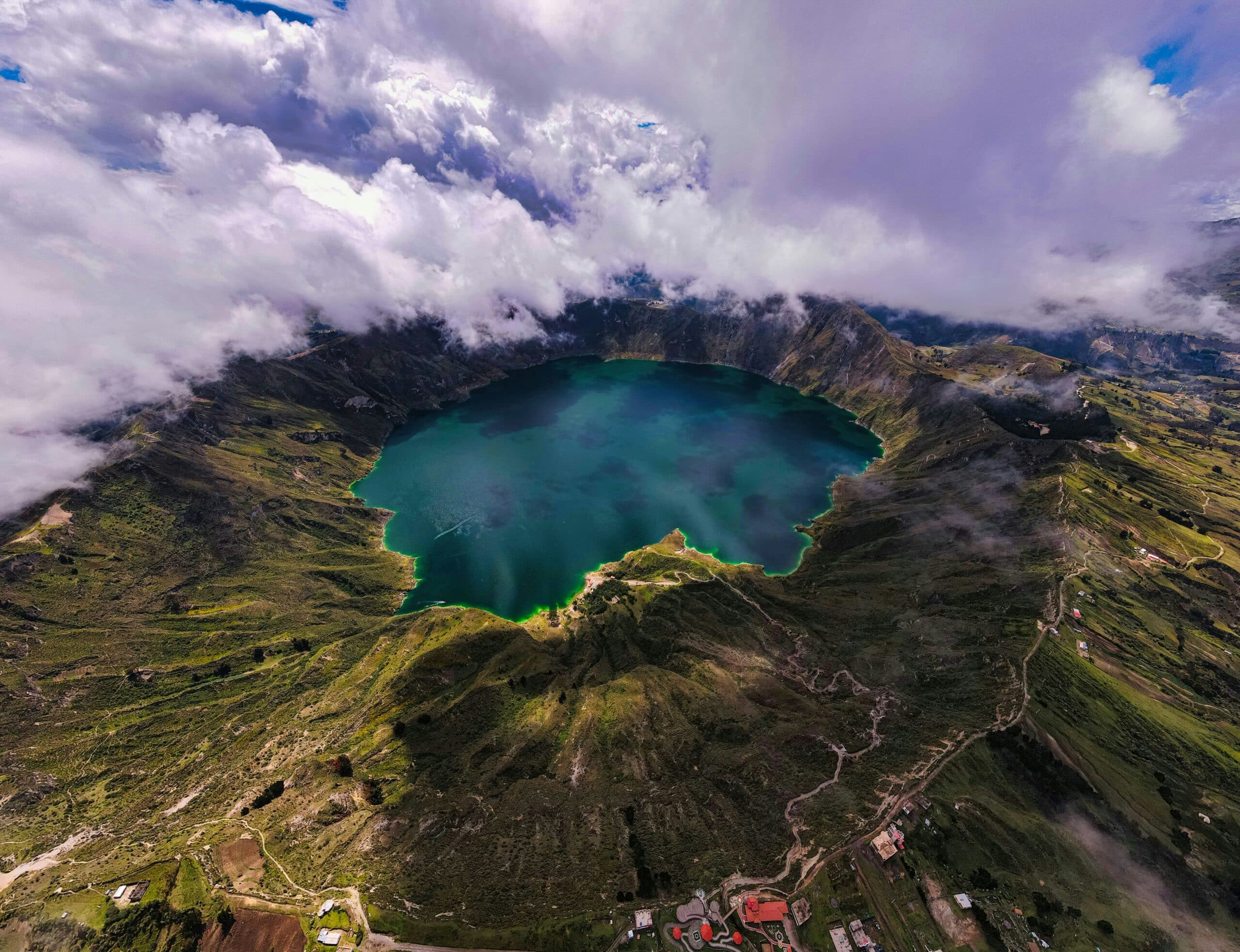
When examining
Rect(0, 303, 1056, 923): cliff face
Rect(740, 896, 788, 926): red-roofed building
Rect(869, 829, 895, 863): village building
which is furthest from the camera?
Rect(0, 303, 1056, 923): cliff face

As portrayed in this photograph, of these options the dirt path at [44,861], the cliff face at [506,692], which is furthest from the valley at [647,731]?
the cliff face at [506,692]

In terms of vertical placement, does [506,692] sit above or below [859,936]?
below

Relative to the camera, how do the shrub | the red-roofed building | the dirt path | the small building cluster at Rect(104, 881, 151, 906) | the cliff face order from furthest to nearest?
the shrub
the dirt path
the cliff face
the small building cluster at Rect(104, 881, 151, 906)
the red-roofed building

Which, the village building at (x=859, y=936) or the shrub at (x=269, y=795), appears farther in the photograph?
the shrub at (x=269, y=795)

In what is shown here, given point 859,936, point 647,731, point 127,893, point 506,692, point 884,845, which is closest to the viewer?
point 859,936

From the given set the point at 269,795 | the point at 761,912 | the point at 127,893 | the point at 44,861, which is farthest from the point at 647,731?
the point at 44,861

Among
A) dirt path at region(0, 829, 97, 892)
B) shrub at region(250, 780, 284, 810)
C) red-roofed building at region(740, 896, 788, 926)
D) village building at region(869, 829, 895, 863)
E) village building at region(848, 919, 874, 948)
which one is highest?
village building at region(869, 829, 895, 863)

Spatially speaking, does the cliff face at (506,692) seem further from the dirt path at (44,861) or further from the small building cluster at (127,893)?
the small building cluster at (127,893)

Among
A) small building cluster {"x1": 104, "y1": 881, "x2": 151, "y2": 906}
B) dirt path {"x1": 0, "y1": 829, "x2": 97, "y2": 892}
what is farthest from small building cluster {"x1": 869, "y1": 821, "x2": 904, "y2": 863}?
dirt path {"x1": 0, "y1": 829, "x2": 97, "y2": 892}

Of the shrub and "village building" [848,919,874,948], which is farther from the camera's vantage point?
the shrub

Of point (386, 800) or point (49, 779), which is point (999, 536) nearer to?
point (386, 800)

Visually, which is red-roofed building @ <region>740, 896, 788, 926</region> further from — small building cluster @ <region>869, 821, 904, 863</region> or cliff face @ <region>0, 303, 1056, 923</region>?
small building cluster @ <region>869, 821, 904, 863</region>

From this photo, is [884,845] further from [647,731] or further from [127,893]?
[127,893]
